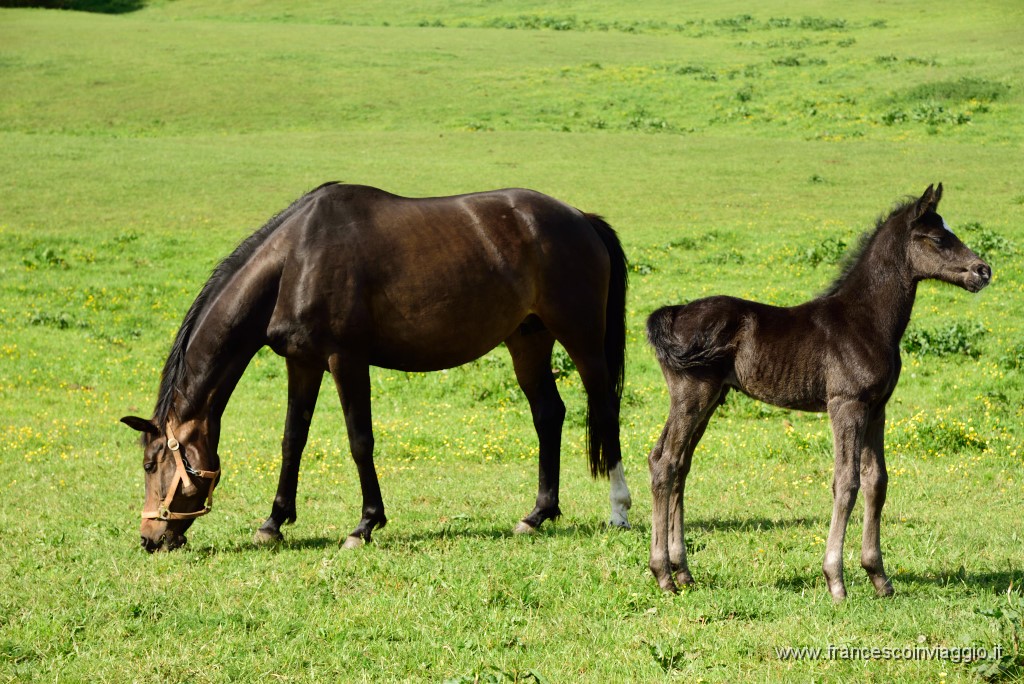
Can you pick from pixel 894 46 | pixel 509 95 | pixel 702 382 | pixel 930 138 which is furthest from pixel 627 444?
pixel 894 46

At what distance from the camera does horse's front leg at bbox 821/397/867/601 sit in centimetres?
651

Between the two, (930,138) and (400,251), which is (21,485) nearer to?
(400,251)

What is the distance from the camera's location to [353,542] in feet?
27.0

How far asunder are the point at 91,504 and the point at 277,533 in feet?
7.50

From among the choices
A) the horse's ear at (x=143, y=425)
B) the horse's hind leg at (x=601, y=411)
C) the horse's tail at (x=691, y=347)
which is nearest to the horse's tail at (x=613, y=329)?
the horse's hind leg at (x=601, y=411)

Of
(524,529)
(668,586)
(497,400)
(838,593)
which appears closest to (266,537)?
(524,529)

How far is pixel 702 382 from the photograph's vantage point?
22.4ft

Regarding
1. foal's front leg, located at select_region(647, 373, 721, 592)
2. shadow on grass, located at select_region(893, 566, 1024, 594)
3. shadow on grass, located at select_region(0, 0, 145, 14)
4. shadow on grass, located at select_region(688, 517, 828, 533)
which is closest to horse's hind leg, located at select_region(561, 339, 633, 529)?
shadow on grass, located at select_region(688, 517, 828, 533)

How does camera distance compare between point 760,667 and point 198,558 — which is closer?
point 760,667

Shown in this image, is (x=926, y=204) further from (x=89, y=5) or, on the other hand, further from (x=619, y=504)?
(x=89, y=5)

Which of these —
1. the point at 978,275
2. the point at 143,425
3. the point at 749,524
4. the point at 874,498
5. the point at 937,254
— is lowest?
the point at 749,524

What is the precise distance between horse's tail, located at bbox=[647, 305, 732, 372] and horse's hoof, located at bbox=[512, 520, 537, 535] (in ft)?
7.82

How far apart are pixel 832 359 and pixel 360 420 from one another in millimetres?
3761

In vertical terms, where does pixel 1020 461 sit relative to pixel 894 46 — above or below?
below
